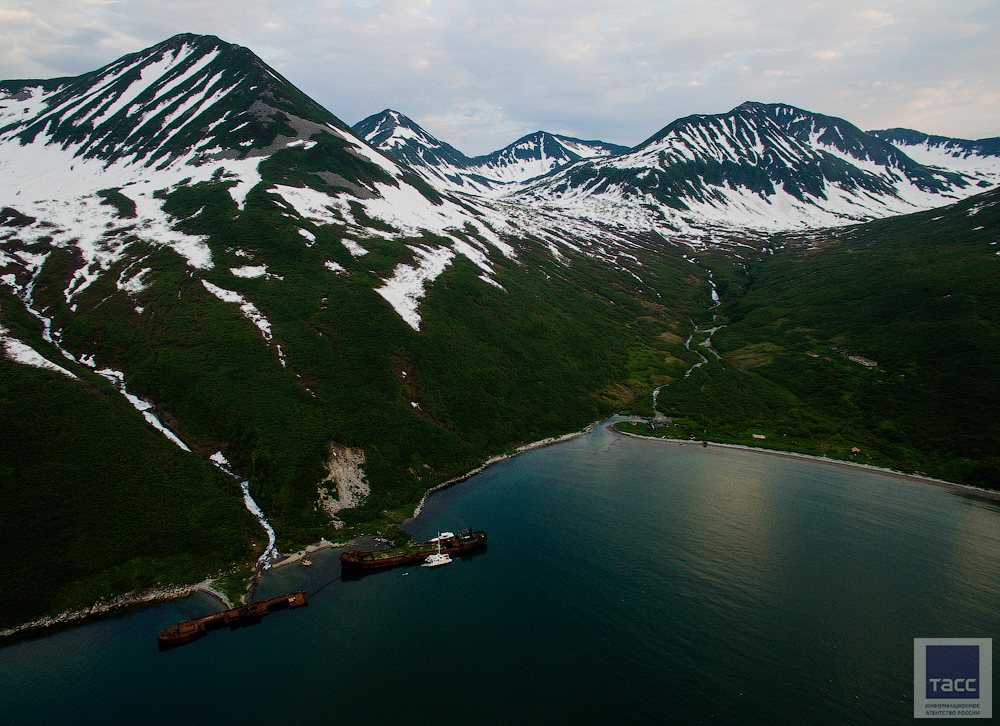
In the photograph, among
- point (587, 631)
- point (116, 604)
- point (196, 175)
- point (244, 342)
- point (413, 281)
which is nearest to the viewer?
point (587, 631)

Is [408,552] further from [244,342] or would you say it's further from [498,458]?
[244,342]

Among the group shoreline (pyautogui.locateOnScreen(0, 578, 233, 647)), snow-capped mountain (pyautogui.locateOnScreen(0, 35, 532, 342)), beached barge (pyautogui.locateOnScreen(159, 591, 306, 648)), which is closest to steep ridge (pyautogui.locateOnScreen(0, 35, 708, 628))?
snow-capped mountain (pyautogui.locateOnScreen(0, 35, 532, 342))

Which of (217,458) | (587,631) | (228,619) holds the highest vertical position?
(217,458)

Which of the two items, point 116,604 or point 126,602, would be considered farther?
point 126,602

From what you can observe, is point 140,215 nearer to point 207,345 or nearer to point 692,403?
point 207,345

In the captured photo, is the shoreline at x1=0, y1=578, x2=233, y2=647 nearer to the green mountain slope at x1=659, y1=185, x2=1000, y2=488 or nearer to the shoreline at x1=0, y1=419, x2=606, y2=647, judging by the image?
the shoreline at x1=0, y1=419, x2=606, y2=647

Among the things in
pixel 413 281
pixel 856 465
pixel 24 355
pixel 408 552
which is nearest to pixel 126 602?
pixel 408 552

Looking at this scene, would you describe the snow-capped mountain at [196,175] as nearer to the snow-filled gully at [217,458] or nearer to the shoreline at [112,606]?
the snow-filled gully at [217,458]

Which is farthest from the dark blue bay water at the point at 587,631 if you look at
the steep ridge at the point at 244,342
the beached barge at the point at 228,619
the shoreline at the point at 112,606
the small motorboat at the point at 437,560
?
the steep ridge at the point at 244,342
